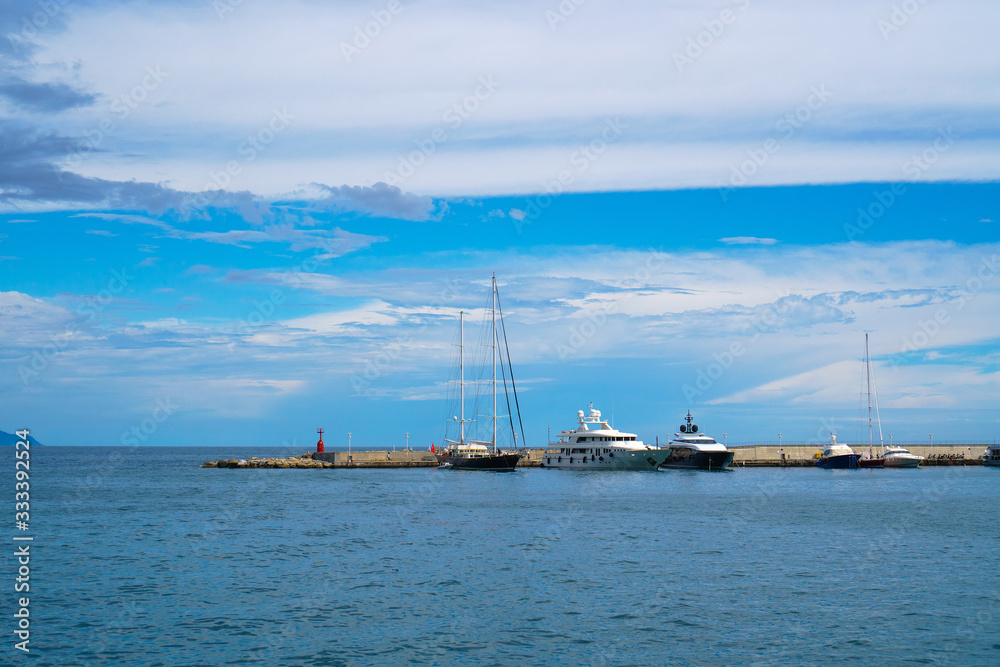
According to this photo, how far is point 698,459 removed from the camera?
10769 centimetres

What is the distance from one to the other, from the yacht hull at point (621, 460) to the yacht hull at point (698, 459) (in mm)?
6748

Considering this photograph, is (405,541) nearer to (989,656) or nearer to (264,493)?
(989,656)

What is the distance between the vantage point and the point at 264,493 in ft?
226

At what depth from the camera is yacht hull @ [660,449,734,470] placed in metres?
107

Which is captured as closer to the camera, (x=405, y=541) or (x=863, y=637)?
(x=863, y=637)

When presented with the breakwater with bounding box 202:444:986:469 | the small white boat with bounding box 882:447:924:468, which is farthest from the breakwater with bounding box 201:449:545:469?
the small white boat with bounding box 882:447:924:468

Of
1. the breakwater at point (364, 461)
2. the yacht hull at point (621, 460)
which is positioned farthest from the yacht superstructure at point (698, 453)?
the breakwater at point (364, 461)

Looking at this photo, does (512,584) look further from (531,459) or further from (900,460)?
(900,460)

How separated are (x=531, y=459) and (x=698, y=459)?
2480cm

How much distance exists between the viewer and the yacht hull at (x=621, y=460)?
325ft

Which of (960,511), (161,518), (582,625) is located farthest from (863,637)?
(161,518)

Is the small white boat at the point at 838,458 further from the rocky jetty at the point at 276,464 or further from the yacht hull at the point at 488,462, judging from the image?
the rocky jetty at the point at 276,464

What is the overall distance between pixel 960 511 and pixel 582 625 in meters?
40.9

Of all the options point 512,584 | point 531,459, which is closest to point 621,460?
point 531,459
